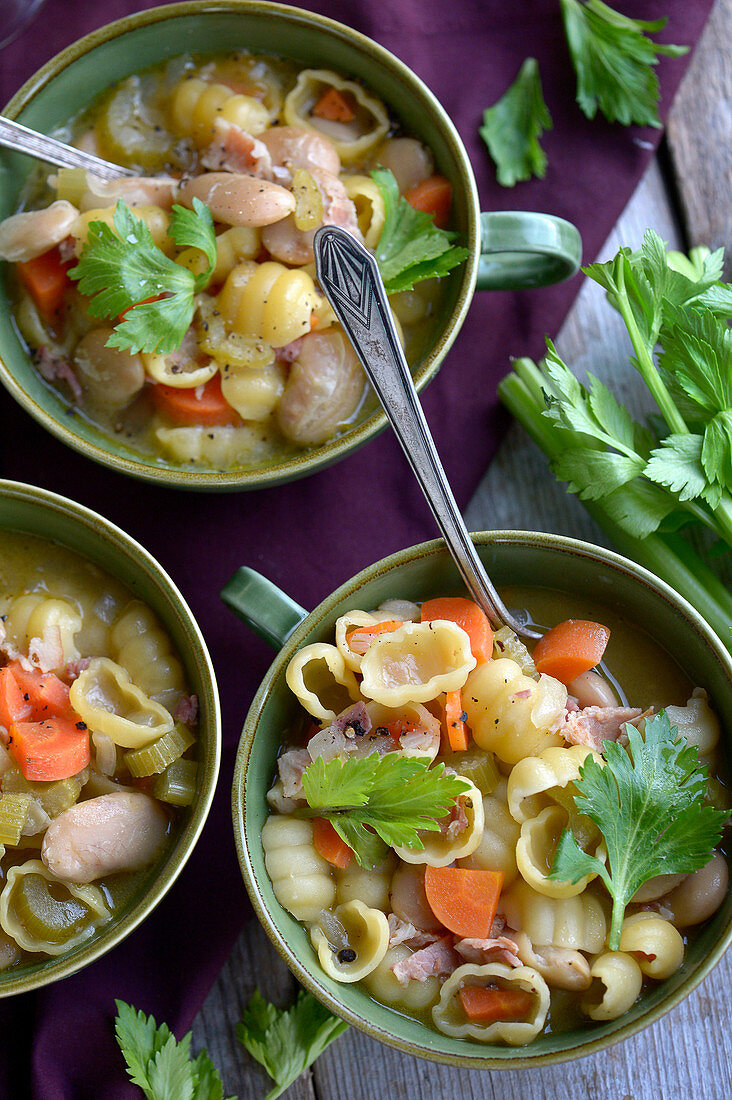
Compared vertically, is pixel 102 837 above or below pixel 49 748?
below

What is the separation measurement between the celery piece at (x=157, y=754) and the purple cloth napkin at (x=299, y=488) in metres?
0.42

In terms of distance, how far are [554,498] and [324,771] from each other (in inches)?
46.5

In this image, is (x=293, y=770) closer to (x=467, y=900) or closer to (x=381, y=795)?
(x=381, y=795)

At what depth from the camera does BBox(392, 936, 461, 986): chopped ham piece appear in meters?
2.09

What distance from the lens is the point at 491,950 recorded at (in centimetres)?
205

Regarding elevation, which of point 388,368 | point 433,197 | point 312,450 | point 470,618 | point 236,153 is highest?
point 236,153

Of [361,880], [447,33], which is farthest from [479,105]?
[361,880]

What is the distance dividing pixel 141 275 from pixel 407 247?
654 mm

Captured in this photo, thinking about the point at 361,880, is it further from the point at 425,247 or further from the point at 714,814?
the point at 425,247

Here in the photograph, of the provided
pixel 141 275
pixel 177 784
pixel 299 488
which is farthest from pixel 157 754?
pixel 141 275

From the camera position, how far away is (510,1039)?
6.68 ft

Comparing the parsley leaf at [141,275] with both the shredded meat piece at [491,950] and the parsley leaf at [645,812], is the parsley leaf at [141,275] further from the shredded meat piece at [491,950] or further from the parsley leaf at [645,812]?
the shredded meat piece at [491,950]

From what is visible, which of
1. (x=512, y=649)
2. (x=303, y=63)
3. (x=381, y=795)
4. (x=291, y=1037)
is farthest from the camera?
(x=303, y=63)

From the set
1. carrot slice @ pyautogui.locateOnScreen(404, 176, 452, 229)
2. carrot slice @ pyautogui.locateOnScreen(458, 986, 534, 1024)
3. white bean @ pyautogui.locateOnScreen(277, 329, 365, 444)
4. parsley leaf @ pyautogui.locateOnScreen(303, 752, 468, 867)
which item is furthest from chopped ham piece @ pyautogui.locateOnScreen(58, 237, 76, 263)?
carrot slice @ pyautogui.locateOnScreen(458, 986, 534, 1024)
